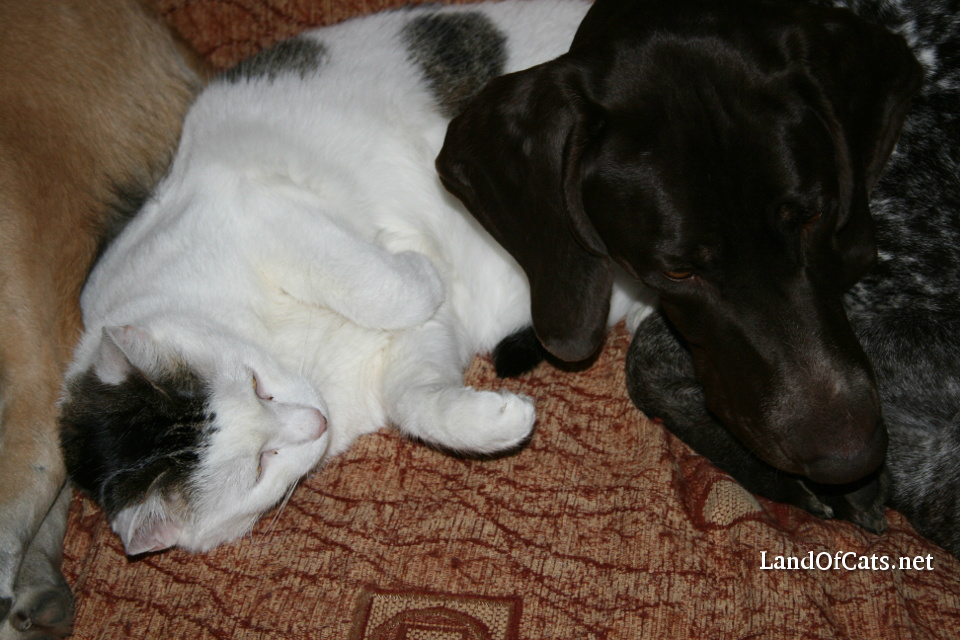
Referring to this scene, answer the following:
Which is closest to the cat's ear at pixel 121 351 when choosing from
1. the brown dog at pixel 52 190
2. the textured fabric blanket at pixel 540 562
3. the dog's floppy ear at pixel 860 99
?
the brown dog at pixel 52 190

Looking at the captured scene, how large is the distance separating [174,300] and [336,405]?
1.64 feet

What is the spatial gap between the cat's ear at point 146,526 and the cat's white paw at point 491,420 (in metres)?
0.69

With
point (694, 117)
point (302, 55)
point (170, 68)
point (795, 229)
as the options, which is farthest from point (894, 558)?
point (170, 68)

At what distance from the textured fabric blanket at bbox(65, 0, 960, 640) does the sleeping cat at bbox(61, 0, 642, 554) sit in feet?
0.48

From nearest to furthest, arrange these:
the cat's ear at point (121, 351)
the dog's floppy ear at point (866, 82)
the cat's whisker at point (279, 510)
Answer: the dog's floppy ear at point (866, 82), the cat's ear at point (121, 351), the cat's whisker at point (279, 510)

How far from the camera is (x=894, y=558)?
2025mm

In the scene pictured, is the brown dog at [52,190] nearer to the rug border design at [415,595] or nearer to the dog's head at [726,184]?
the rug border design at [415,595]

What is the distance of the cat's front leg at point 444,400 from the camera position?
2.03m

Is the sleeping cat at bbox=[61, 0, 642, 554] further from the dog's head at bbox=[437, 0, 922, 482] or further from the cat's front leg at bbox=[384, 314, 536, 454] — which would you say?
the dog's head at bbox=[437, 0, 922, 482]

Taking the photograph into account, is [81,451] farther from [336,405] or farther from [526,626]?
[526,626]

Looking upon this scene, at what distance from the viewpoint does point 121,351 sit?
6.60ft

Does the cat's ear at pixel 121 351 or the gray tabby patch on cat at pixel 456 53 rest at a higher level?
the cat's ear at pixel 121 351

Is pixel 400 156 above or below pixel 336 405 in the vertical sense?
above

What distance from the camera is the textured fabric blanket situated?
1922 millimetres
